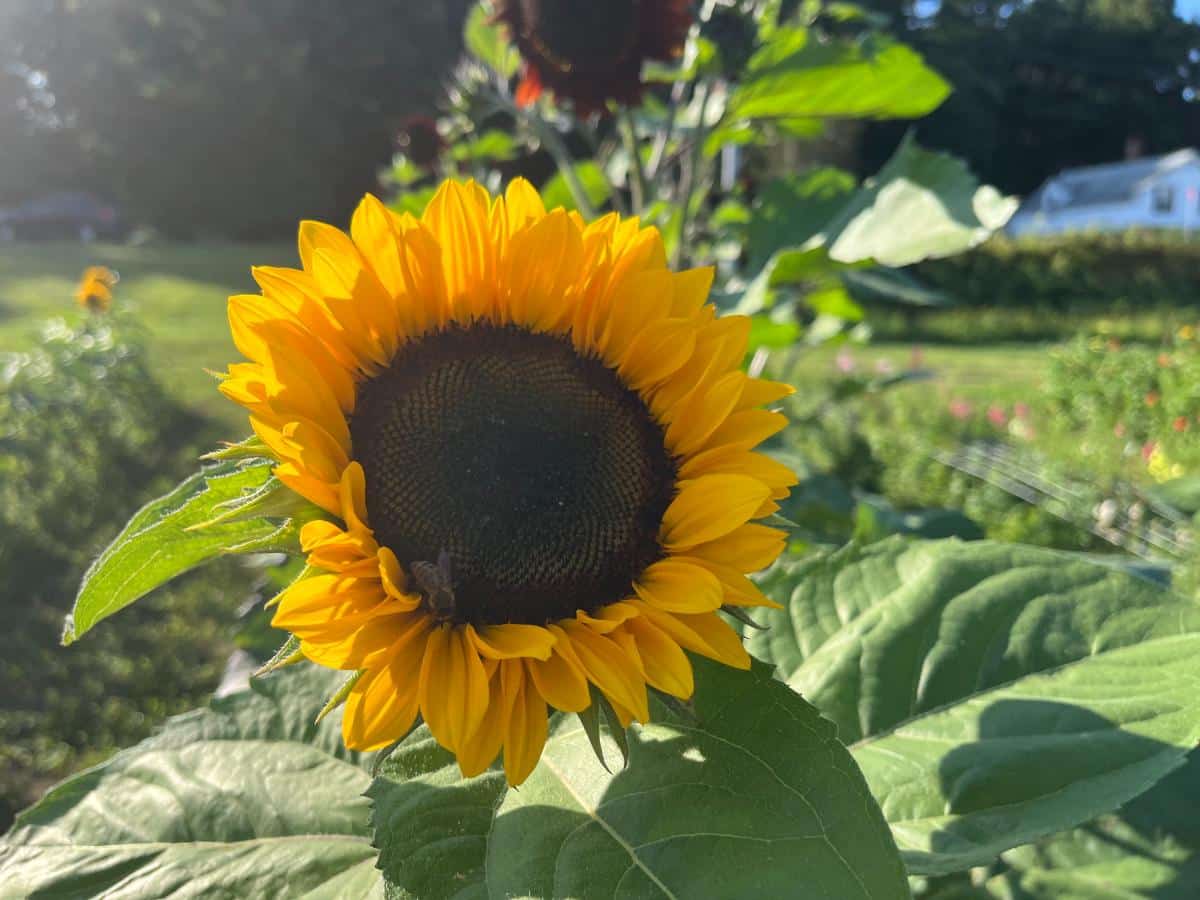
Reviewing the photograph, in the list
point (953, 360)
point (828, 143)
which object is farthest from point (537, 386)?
point (953, 360)

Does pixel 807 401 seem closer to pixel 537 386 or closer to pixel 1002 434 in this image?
pixel 1002 434

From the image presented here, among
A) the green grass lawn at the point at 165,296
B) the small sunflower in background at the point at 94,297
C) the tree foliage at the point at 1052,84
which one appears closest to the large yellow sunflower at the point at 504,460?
the green grass lawn at the point at 165,296

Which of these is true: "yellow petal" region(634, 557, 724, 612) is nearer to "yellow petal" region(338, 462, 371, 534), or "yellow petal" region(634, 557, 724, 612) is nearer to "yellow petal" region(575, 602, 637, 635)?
"yellow petal" region(575, 602, 637, 635)

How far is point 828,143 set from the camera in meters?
8.28

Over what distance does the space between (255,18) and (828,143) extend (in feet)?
60.8

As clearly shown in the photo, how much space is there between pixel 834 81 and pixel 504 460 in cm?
116

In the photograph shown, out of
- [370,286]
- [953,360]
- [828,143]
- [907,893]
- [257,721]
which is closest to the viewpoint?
[907,893]

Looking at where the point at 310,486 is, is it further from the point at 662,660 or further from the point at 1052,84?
the point at 1052,84

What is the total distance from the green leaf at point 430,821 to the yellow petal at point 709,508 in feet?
0.79

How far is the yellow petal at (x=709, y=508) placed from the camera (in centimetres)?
70

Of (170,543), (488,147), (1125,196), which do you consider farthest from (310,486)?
(1125,196)

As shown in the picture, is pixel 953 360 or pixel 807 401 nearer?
pixel 807 401

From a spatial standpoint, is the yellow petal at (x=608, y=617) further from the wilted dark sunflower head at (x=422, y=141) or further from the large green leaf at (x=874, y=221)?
the wilted dark sunflower head at (x=422, y=141)

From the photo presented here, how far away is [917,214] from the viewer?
137 centimetres
